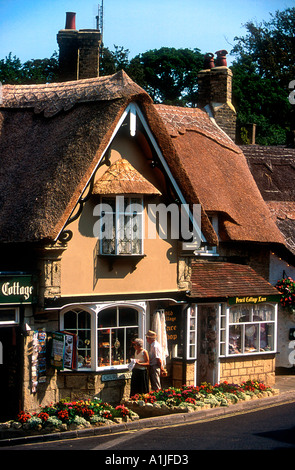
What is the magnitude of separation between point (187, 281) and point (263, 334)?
140 inches

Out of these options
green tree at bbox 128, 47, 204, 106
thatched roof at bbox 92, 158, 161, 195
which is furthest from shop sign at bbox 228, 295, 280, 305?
green tree at bbox 128, 47, 204, 106

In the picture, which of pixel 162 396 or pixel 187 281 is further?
pixel 187 281

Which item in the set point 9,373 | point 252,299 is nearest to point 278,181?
point 252,299

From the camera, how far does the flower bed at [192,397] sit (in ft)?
60.0

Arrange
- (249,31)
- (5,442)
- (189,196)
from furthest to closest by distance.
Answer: (249,31) < (189,196) < (5,442)

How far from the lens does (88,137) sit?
1903 centimetres

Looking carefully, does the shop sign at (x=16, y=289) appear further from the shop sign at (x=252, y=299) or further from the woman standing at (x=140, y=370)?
the shop sign at (x=252, y=299)

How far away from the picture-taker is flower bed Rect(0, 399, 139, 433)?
16.9 metres

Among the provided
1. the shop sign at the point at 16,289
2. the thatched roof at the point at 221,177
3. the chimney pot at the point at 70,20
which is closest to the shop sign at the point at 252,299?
the thatched roof at the point at 221,177

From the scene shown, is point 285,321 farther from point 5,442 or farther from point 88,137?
point 5,442

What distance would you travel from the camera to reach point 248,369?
22844mm

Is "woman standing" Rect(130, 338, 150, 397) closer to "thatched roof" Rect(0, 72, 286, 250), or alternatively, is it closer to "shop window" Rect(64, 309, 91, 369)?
"shop window" Rect(64, 309, 91, 369)

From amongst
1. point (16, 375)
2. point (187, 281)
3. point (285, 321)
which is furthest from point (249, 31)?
point (16, 375)

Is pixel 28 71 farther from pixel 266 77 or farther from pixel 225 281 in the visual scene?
pixel 225 281
